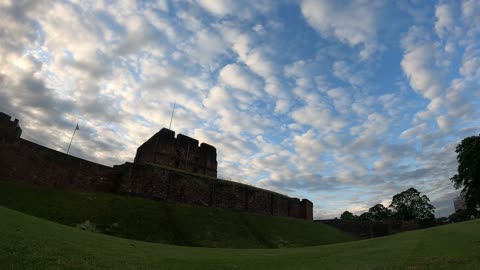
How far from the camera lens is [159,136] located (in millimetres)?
45156

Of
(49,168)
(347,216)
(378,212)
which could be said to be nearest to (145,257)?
(49,168)

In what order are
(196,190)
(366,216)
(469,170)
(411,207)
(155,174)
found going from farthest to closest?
1. (366,216)
2. (411,207)
3. (196,190)
4. (155,174)
5. (469,170)

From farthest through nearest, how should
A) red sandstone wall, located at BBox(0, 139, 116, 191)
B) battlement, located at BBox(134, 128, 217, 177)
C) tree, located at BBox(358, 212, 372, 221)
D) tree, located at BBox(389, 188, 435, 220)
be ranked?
tree, located at BBox(358, 212, 372, 221)
tree, located at BBox(389, 188, 435, 220)
battlement, located at BBox(134, 128, 217, 177)
red sandstone wall, located at BBox(0, 139, 116, 191)

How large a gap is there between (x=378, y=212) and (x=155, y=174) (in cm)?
8612

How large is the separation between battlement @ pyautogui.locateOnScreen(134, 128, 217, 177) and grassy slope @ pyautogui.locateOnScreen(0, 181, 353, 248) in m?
11.6

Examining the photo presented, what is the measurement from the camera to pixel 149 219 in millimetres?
28000

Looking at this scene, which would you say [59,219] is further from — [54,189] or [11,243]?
[11,243]

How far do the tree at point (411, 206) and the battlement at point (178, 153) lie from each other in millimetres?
58674

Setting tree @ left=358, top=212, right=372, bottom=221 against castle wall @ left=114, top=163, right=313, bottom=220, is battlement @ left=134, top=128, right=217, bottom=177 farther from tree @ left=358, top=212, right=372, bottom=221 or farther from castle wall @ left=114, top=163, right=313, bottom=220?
tree @ left=358, top=212, right=372, bottom=221

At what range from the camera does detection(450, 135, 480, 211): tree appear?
32.3m

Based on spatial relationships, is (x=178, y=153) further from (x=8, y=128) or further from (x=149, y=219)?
(x=8, y=128)

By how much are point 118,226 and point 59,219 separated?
4394 millimetres

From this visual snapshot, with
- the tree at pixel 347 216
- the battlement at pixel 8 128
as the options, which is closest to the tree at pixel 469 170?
the battlement at pixel 8 128

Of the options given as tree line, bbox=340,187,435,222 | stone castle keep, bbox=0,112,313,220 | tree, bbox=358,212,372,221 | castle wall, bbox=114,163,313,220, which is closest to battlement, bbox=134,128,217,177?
stone castle keep, bbox=0,112,313,220
